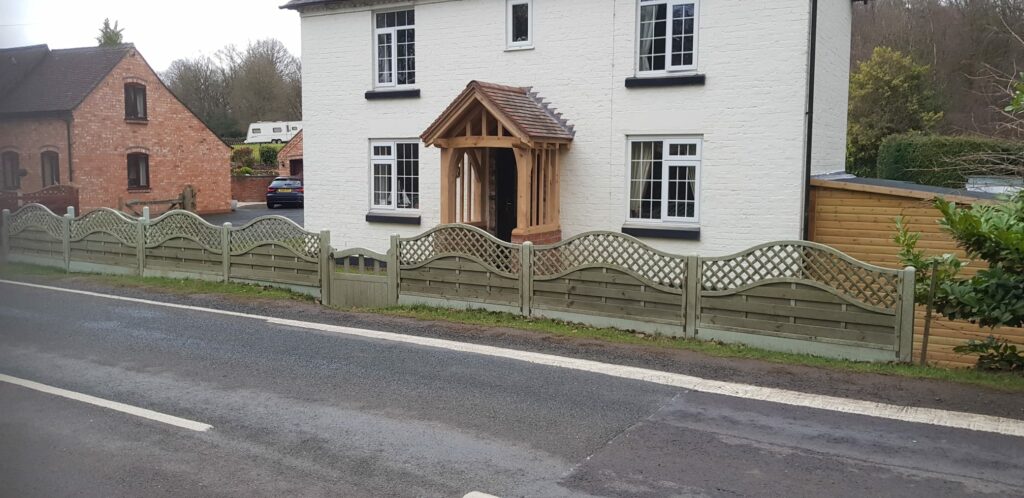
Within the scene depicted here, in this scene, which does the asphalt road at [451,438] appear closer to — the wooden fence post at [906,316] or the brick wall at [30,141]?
the brick wall at [30,141]

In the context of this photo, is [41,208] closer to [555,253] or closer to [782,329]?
[782,329]

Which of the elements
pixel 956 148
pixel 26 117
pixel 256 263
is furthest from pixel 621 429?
pixel 956 148

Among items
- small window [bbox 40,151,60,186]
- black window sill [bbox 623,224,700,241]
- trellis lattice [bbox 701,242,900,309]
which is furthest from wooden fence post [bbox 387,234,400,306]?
small window [bbox 40,151,60,186]

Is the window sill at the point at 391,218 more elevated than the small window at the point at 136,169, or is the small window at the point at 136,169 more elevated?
the small window at the point at 136,169

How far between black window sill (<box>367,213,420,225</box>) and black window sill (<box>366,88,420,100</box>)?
106 inches

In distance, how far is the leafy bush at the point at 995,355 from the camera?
29.3 feet

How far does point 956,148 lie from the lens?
78.2 ft

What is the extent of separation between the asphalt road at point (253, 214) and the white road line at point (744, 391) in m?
23.7

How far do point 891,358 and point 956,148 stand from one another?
56.5ft

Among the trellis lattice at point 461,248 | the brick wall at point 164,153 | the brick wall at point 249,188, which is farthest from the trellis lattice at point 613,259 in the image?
the brick wall at point 249,188

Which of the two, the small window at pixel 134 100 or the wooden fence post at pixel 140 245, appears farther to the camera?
the wooden fence post at pixel 140 245

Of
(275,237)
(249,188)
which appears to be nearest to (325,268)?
(275,237)

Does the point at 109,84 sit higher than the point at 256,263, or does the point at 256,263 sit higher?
the point at 109,84

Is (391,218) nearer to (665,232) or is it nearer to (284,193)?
(665,232)
